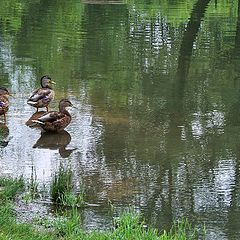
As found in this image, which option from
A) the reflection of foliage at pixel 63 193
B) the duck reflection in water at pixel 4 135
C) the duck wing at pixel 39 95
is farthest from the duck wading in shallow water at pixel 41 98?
the reflection of foliage at pixel 63 193

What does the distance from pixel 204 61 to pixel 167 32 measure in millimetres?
7592

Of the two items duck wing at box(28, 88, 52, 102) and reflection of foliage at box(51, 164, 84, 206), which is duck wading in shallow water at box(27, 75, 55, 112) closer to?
duck wing at box(28, 88, 52, 102)

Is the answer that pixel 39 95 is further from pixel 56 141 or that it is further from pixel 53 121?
pixel 56 141

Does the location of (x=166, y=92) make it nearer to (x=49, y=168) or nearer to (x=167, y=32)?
(x=49, y=168)

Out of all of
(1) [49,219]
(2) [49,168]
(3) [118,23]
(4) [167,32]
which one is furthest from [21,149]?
(3) [118,23]

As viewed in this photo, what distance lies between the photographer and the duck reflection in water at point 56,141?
11.0 m

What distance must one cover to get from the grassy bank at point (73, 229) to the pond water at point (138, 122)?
29cm

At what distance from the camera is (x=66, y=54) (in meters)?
21.4

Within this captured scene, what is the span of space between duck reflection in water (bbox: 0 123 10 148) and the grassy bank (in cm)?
306

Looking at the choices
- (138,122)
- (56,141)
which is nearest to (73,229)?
(56,141)

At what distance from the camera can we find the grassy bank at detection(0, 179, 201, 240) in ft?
21.6

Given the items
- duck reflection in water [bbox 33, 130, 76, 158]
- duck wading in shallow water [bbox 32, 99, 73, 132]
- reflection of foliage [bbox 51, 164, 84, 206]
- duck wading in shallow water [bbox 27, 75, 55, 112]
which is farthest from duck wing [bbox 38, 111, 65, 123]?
reflection of foliage [bbox 51, 164, 84, 206]

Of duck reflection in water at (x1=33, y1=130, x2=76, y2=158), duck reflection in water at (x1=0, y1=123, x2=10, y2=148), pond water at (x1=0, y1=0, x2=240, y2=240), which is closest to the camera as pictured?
pond water at (x1=0, y1=0, x2=240, y2=240)

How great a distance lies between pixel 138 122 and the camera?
12820 millimetres
